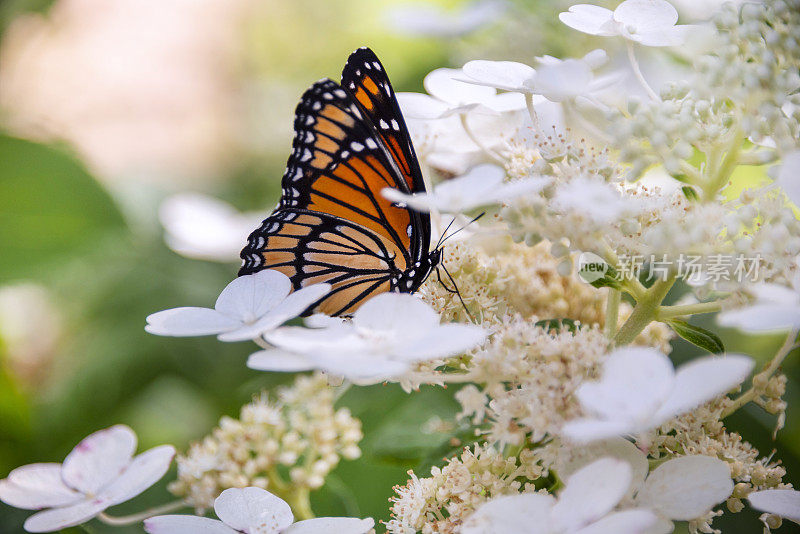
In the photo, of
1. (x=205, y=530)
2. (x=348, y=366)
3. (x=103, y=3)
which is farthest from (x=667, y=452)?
(x=103, y=3)

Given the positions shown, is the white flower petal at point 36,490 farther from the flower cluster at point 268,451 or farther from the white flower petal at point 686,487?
→ the white flower petal at point 686,487

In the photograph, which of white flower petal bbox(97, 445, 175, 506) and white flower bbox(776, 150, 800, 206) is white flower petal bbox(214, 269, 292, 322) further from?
white flower bbox(776, 150, 800, 206)

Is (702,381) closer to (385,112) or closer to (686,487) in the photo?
(686,487)

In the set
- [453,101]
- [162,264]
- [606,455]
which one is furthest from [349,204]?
[162,264]

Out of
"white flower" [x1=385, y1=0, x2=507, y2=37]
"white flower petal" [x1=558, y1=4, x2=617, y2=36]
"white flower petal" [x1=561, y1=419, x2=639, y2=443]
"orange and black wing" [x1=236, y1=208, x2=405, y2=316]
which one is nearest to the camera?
"white flower petal" [x1=561, y1=419, x2=639, y2=443]

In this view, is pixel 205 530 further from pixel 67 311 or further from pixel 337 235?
pixel 67 311

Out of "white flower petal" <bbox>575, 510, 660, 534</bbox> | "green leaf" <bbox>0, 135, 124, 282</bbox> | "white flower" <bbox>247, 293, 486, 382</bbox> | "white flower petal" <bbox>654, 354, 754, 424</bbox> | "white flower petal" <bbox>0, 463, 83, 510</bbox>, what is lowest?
"white flower petal" <bbox>575, 510, 660, 534</bbox>

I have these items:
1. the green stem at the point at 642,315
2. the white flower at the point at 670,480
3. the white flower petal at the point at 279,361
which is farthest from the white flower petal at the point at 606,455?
the white flower petal at the point at 279,361

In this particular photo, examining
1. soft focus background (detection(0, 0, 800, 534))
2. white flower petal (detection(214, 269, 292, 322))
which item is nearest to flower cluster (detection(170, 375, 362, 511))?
soft focus background (detection(0, 0, 800, 534))
